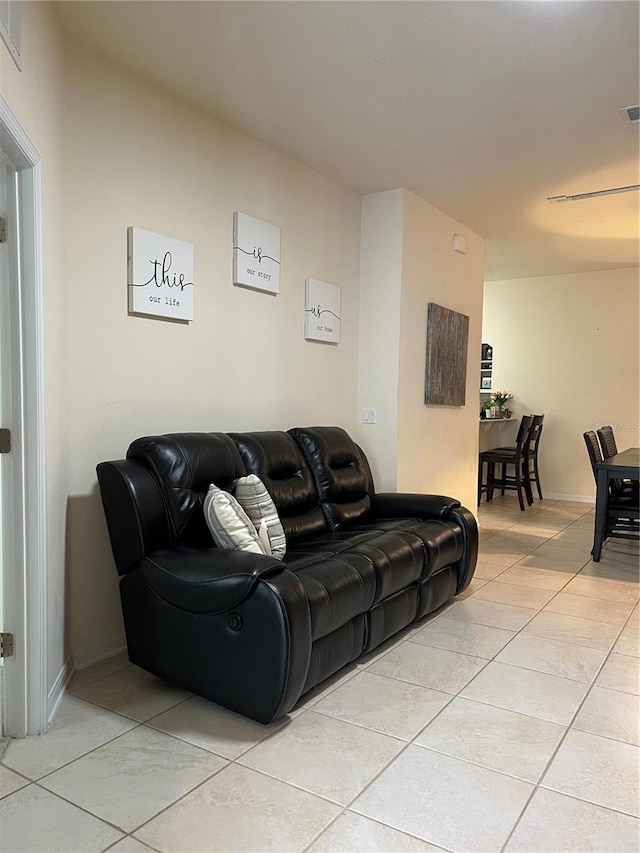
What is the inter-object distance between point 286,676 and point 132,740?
58cm

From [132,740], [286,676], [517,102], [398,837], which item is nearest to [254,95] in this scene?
[517,102]

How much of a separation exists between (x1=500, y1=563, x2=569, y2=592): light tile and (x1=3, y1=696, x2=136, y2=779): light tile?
8.94 feet

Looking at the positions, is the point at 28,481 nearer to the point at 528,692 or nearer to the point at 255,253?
the point at 255,253

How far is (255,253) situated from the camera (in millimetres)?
3615

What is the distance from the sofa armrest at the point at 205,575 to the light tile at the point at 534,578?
242cm

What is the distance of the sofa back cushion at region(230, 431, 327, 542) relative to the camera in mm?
3178

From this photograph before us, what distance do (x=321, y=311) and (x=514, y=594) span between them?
2.18 m

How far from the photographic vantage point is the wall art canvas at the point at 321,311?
4105 mm

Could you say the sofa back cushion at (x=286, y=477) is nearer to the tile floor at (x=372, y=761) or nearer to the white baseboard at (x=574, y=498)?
the tile floor at (x=372, y=761)

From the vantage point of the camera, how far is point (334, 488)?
142 inches

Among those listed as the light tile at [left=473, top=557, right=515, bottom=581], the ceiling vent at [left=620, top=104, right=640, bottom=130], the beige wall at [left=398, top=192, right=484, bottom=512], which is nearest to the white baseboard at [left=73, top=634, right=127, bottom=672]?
the beige wall at [left=398, top=192, right=484, bottom=512]

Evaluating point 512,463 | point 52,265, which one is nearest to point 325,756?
point 52,265

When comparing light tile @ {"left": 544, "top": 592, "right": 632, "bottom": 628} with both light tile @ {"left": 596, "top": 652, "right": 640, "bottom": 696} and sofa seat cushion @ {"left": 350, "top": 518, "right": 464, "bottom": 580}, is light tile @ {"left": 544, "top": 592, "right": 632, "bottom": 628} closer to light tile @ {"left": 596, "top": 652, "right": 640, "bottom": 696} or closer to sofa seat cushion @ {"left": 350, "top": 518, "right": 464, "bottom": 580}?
light tile @ {"left": 596, "top": 652, "right": 640, "bottom": 696}

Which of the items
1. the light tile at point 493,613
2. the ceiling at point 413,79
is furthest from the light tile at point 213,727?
the ceiling at point 413,79
